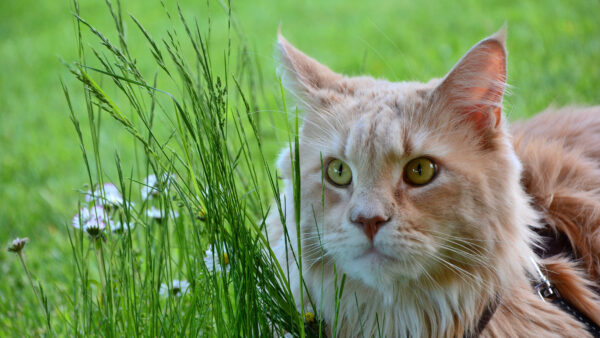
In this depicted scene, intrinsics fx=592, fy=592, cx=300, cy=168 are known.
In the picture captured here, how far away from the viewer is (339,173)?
193cm

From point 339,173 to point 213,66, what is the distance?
14.6 feet

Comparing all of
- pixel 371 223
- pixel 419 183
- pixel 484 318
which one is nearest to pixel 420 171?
pixel 419 183

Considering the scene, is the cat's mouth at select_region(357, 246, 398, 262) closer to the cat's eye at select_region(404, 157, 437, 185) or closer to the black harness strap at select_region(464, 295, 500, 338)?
the cat's eye at select_region(404, 157, 437, 185)

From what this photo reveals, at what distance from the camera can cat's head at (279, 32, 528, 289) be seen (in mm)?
1743

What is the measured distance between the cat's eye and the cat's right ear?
41 cm

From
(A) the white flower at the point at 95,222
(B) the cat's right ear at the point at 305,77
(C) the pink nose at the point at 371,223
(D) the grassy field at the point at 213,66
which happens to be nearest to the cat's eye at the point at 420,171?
(C) the pink nose at the point at 371,223

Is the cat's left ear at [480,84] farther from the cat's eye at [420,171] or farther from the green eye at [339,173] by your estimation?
the green eye at [339,173]

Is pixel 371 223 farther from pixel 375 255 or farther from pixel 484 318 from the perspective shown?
pixel 484 318

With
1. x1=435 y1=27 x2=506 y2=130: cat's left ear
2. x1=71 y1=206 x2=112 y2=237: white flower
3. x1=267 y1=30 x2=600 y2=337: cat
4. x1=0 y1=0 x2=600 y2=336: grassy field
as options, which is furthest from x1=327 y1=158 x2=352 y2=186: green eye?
x1=71 y1=206 x2=112 y2=237: white flower

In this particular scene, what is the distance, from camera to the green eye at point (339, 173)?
6.26ft

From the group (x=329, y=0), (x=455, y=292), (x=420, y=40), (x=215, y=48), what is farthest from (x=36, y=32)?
(x=455, y=292)

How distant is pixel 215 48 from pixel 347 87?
5403 millimetres

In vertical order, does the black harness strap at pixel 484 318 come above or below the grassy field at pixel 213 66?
below

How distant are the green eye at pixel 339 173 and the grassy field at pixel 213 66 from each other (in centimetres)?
53
